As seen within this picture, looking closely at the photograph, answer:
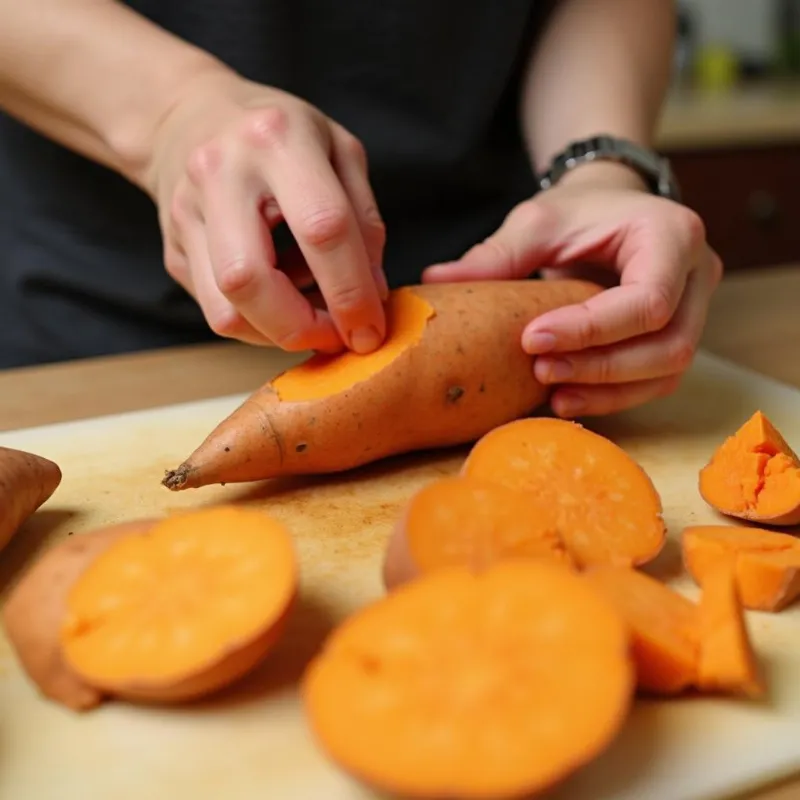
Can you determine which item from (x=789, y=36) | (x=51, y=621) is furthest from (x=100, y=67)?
→ (x=789, y=36)

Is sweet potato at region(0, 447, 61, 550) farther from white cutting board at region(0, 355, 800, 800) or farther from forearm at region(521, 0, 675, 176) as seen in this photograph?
forearm at region(521, 0, 675, 176)

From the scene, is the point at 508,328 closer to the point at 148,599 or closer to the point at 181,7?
the point at 148,599

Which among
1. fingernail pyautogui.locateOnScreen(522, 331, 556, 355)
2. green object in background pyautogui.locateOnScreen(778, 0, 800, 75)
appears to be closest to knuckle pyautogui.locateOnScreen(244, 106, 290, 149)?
fingernail pyautogui.locateOnScreen(522, 331, 556, 355)

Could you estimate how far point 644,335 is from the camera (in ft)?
3.74

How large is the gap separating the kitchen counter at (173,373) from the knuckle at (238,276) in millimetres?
386

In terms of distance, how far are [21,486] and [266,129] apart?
414mm

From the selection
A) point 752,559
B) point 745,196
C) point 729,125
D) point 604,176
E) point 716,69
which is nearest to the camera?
point 752,559

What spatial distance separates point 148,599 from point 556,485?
14.1 inches

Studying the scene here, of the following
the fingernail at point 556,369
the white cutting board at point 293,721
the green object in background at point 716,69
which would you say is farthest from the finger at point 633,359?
the green object in background at point 716,69

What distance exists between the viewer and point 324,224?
95 centimetres

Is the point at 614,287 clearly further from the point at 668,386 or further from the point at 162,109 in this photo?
the point at 162,109

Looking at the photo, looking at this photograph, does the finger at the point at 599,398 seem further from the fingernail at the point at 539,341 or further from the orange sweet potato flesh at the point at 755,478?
the orange sweet potato flesh at the point at 755,478

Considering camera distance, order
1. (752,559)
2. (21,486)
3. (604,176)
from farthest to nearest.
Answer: (604,176)
(21,486)
(752,559)

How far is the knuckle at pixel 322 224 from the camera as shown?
0.95 meters
